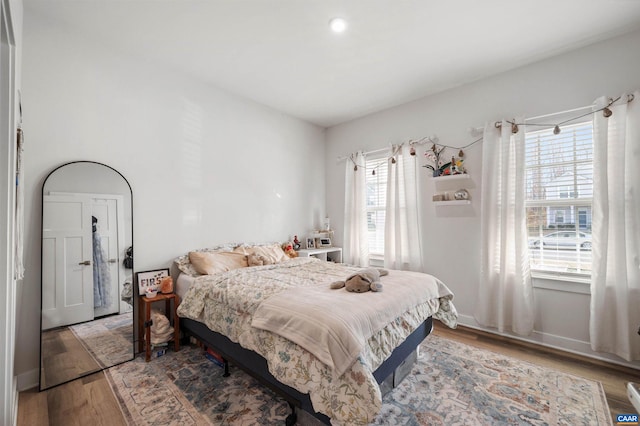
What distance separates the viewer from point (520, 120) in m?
2.76

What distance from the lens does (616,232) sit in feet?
7.39

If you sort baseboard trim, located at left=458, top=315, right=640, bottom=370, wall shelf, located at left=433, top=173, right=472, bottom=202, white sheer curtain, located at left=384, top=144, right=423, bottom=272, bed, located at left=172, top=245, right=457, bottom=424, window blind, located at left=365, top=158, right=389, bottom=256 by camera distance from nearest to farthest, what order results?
bed, located at left=172, top=245, right=457, bottom=424, baseboard trim, located at left=458, top=315, right=640, bottom=370, wall shelf, located at left=433, top=173, right=472, bottom=202, white sheer curtain, located at left=384, top=144, right=423, bottom=272, window blind, located at left=365, top=158, right=389, bottom=256

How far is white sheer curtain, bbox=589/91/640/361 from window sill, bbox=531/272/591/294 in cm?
13

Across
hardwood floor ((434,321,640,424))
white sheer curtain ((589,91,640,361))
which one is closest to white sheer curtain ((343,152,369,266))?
hardwood floor ((434,321,640,424))

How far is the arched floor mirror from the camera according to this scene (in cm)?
208

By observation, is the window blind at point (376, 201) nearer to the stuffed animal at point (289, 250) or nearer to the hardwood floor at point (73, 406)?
the stuffed animal at point (289, 250)

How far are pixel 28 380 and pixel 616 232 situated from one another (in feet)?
15.3

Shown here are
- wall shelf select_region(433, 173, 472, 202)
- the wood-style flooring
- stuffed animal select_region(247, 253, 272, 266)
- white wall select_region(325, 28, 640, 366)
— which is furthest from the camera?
wall shelf select_region(433, 173, 472, 202)

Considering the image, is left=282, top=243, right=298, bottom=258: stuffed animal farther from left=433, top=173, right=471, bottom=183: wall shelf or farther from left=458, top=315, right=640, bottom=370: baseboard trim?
left=458, top=315, right=640, bottom=370: baseboard trim

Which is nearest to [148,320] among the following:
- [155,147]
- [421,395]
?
[155,147]

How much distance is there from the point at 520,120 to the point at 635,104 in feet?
2.50

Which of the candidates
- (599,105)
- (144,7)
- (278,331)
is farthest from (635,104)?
(144,7)

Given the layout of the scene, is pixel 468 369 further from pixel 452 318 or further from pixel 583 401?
pixel 583 401

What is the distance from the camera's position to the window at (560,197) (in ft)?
8.26
